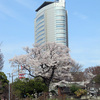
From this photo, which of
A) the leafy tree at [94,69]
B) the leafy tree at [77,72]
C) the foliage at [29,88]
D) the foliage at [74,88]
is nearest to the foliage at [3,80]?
the foliage at [29,88]

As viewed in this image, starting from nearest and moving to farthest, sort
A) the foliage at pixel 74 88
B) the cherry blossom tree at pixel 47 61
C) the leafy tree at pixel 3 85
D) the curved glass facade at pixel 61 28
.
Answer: the cherry blossom tree at pixel 47 61
the foliage at pixel 74 88
the leafy tree at pixel 3 85
the curved glass facade at pixel 61 28

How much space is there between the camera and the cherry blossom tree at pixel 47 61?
42.6m

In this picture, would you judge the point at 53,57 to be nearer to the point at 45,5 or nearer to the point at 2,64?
the point at 2,64

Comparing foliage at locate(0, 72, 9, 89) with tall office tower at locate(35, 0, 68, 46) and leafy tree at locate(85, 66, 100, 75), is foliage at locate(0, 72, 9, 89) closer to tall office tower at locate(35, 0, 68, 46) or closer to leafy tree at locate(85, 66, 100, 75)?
leafy tree at locate(85, 66, 100, 75)

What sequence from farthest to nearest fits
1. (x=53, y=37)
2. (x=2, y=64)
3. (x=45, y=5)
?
(x=45, y=5) < (x=53, y=37) < (x=2, y=64)

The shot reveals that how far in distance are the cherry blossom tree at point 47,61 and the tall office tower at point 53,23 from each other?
78.0m

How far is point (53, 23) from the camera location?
126 metres

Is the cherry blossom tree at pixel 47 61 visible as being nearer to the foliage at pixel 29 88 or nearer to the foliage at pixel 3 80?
the foliage at pixel 29 88

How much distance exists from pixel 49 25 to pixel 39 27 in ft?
34.1

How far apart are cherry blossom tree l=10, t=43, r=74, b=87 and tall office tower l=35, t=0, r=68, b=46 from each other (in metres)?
78.0

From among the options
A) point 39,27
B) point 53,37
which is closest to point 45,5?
point 39,27

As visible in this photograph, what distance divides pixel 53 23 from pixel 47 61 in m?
85.5

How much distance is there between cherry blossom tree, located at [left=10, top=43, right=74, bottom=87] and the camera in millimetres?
42600

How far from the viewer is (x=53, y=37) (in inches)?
4938
